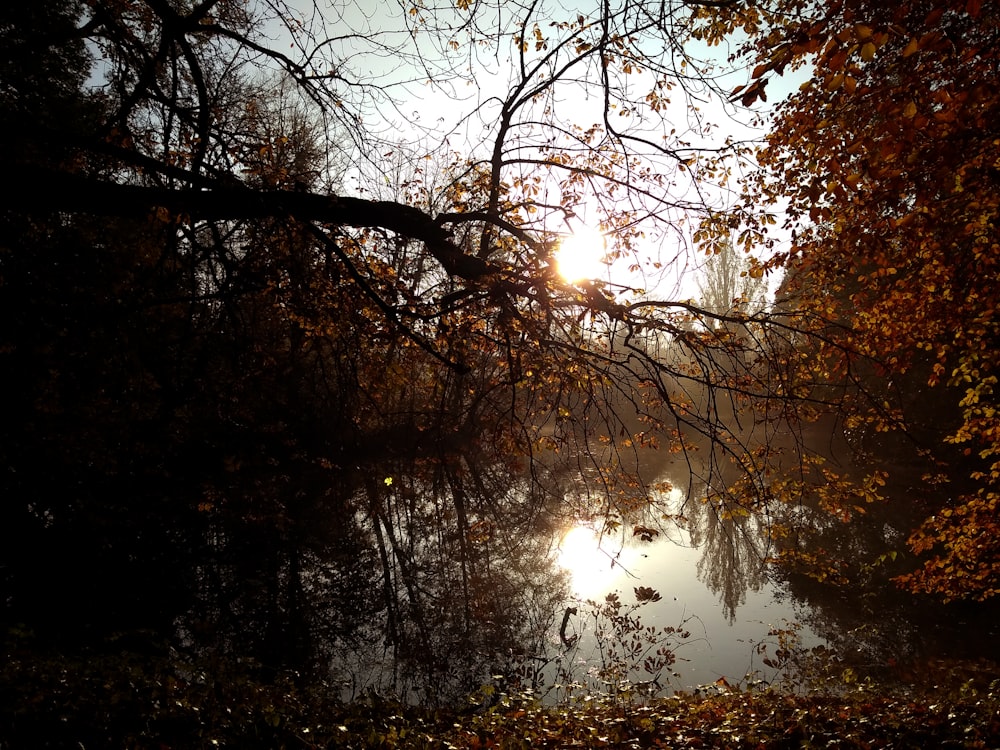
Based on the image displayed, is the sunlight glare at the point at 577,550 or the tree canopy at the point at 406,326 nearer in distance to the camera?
the tree canopy at the point at 406,326

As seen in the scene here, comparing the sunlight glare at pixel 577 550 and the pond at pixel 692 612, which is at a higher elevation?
the sunlight glare at pixel 577 550

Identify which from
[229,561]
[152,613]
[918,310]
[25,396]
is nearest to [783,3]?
[918,310]

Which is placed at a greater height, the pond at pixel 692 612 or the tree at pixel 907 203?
the tree at pixel 907 203

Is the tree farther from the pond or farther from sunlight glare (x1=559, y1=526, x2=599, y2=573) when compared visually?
sunlight glare (x1=559, y1=526, x2=599, y2=573)

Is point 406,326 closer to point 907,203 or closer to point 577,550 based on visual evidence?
point 907,203

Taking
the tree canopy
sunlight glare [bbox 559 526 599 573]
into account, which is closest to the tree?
the tree canopy

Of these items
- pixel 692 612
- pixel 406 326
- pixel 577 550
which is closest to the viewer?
pixel 406 326

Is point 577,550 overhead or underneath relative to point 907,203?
underneath

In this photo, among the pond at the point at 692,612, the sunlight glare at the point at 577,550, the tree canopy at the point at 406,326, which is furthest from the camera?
the sunlight glare at the point at 577,550

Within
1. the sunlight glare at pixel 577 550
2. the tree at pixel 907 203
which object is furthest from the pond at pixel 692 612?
the tree at pixel 907 203

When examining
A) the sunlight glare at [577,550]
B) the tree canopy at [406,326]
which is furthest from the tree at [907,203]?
→ the sunlight glare at [577,550]

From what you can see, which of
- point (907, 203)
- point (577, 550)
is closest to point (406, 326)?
point (907, 203)

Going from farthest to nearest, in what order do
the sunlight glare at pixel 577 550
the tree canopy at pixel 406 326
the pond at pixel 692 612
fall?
the sunlight glare at pixel 577 550
the pond at pixel 692 612
the tree canopy at pixel 406 326

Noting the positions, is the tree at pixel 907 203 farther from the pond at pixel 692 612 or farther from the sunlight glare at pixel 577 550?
the sunlight glare at pixel 577 550
